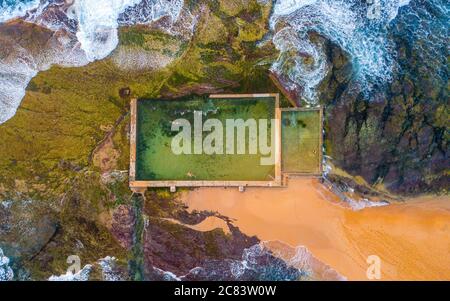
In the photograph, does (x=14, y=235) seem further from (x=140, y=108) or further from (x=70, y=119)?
(x=140, y=108)

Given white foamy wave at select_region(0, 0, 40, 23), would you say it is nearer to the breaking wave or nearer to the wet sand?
the breaking wave

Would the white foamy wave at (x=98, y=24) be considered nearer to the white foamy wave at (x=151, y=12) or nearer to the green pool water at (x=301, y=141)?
the white foamy wave at (x=151, y=12)

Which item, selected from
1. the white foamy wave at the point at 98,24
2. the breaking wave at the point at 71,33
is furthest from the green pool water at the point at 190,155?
the breaking wave at the point at 71,33

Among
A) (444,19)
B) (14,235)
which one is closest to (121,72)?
(14,235)

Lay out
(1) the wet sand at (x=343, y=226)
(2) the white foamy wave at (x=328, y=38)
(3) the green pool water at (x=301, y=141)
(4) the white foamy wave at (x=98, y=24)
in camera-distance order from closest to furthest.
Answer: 1. (1) the wet sand at (x=343, y=226)
2. (2) the white foamy wave at (x=328, y=38)
3. (3) the green pool water at (x=301, y=141)
4. (4) the white foamy wave at (x=98, y=24)

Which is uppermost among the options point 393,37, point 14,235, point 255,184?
point 393,37

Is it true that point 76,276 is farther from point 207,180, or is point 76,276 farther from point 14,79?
point 14,79

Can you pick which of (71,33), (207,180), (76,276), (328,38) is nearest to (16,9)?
(71,33)
